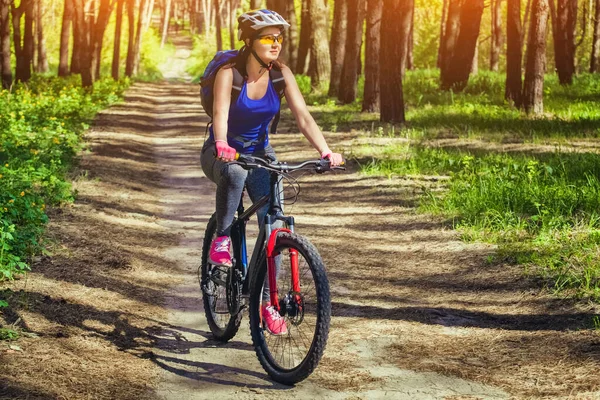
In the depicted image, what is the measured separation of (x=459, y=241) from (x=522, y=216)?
0.77 m

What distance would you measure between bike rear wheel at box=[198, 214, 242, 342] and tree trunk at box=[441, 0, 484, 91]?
18.5 metres

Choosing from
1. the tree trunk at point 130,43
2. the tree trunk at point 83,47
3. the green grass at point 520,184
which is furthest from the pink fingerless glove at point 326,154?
the tree trunk at point 130,43

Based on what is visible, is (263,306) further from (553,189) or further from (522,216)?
(553,189)

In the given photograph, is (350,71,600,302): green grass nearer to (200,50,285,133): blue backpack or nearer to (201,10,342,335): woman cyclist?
(201,10,342,335): woman cyclist

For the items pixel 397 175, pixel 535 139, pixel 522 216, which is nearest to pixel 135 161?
pixel 397 175

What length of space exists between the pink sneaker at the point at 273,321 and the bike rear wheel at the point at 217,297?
53 centimetres

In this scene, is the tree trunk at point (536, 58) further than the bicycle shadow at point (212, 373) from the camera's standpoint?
Yes

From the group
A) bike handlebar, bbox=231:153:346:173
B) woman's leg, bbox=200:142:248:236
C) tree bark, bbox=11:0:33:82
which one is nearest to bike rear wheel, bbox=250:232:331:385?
bike handlebar, bbox=231:153:346:173

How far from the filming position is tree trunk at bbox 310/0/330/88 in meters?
25.7

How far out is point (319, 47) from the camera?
25.7m

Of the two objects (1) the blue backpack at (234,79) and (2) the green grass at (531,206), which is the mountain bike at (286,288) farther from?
(2) the green grass at (531,206)

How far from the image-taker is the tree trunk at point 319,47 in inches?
1011

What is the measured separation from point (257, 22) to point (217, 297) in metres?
2.03

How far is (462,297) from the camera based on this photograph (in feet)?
21.7
